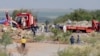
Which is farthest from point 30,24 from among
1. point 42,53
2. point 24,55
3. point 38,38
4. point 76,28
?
point 24,55

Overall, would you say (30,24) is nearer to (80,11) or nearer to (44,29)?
(44,29)

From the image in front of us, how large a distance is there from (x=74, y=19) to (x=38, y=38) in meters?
50.6

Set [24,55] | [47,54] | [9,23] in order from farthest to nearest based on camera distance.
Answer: [9,23]
[47,54]
[24,55]

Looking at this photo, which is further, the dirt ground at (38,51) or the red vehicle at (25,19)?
the red vehicle at (25,19)

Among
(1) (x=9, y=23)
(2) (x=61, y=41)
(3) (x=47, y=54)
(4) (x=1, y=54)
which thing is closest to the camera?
(4) (x=1, y=54)

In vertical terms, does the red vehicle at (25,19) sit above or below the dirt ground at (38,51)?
above

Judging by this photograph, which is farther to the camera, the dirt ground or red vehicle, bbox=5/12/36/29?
red vehicle, bbox=5/12/36/29

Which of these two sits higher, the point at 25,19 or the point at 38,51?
the point at 25,19

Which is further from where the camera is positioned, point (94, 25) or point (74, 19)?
point (74, 19)

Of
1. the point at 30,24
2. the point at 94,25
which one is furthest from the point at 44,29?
the point at 94,25

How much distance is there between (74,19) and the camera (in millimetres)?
96312

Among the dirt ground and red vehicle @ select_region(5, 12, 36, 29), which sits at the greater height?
red vehicle @ select_region(5, 12, 36, 29)

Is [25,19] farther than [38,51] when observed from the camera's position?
Yes

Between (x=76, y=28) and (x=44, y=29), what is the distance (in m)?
4.82
